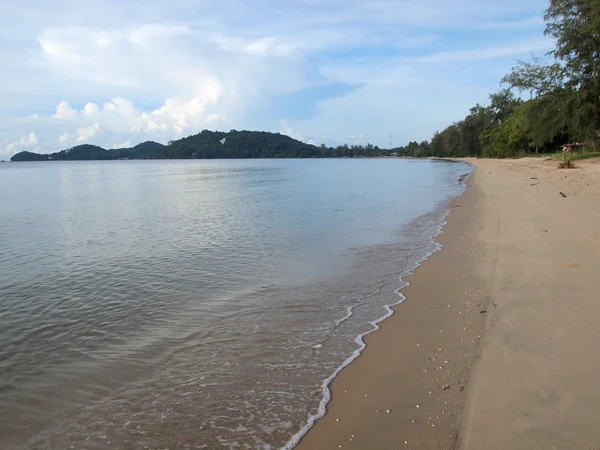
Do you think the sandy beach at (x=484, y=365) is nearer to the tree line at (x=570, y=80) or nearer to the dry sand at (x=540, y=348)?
the dry sand at (x=540, y=348)

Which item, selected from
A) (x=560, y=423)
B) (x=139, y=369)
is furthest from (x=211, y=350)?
(x=560, y=423)

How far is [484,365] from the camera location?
171 inches

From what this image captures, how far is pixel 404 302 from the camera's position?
6922 mm

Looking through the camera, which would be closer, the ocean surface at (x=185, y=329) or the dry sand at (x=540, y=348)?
the dry sand at (x=540, y=348)

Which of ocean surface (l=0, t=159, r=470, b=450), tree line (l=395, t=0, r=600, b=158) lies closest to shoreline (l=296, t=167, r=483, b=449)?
ocean surface (l=0, t=159, r=470, b=450)

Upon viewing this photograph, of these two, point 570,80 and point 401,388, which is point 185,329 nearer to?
point 401,388

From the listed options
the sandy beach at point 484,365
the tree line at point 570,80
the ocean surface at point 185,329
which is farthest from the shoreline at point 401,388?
the tree line at point 570,80

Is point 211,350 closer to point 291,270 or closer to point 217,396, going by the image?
point 217,396

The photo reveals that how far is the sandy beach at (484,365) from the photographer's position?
3369mm

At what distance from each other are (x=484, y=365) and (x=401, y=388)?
2.87 feet

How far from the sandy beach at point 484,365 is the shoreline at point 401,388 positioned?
0.03 feet

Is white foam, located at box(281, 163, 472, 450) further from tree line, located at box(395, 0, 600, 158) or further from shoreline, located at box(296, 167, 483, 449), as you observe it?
tree line, located at box(395, 0, 600, 158)

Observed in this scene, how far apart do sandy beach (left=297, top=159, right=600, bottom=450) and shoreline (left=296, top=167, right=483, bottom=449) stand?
10mm

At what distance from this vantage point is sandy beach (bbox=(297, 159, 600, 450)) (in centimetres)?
337
